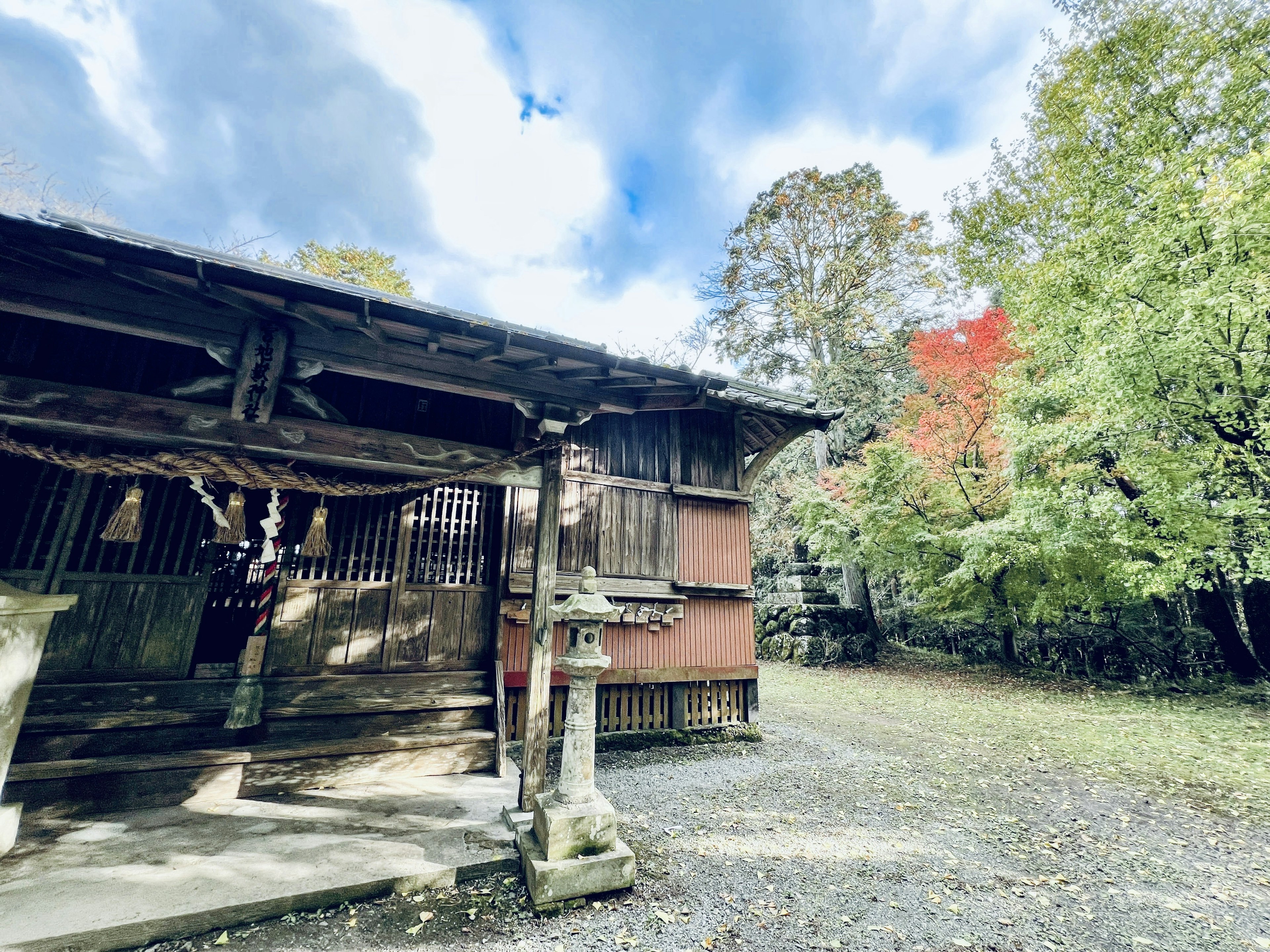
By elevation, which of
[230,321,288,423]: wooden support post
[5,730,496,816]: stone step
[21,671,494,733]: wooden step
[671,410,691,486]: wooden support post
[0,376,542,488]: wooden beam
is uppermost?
[671,410,691,486]: wooden support post

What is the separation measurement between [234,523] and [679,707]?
561cm

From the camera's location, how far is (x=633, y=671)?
6.66m

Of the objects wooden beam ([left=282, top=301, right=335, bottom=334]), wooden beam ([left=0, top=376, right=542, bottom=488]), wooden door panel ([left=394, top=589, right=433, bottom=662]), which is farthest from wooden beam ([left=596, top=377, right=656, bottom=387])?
wooden door panel ([left=394, top=589, right=433, bottom=662])

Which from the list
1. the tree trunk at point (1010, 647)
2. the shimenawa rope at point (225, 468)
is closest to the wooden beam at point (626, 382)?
the shimenawa rope at point (225, 468)

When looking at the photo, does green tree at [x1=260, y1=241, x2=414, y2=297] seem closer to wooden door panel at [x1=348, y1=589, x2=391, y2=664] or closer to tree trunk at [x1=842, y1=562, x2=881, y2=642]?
wooden door panel at [x1=348, y1=589, x2=391, y2=664]

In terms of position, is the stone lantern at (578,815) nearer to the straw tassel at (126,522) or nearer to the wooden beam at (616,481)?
the wooden beam at (616,481)

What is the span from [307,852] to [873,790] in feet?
17.1

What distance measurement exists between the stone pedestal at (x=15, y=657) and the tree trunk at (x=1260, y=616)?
57.8ft

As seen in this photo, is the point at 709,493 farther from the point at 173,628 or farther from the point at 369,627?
the point at 173,628

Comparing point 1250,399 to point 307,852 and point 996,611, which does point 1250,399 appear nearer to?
point 996,611

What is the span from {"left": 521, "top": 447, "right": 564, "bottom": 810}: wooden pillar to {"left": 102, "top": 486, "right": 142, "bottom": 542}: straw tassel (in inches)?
134

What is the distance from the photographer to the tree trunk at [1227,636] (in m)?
10.3

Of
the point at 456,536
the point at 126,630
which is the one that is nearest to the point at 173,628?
the point at 126,630

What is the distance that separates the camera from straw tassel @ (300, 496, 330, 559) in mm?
5055
